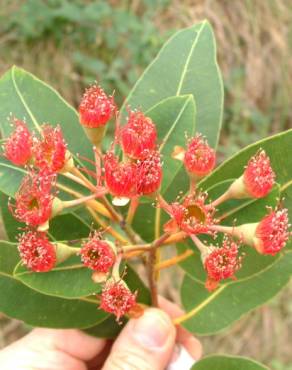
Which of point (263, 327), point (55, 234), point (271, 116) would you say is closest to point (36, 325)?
point (55, 234)

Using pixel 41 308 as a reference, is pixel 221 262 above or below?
above

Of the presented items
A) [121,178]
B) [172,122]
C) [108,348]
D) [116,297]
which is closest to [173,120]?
[172,122]

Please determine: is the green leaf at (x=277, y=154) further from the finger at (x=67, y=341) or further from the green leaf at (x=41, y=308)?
the finger at (x=67, y=341)

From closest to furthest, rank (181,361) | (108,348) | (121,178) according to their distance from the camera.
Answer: (121,178) → (181,361) → (108,348)

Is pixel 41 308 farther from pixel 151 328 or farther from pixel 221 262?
pixel 221 262

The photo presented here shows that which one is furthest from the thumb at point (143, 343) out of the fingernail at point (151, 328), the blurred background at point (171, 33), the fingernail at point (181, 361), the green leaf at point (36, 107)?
the blurred background at point (171, 33)

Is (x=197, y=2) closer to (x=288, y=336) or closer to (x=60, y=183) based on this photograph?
(x=288, y=336)
